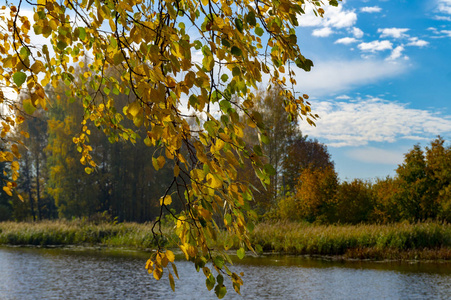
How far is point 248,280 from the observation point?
9.46 m

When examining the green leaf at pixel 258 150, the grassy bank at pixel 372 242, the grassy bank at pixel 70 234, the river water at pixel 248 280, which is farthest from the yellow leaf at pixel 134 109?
the grassy bank at pixel 70 234

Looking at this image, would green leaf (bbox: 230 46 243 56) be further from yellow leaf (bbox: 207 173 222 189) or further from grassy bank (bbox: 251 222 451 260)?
grassy bank (bbox: 251 222 451 260)

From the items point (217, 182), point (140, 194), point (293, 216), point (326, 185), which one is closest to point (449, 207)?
point (326, 185)

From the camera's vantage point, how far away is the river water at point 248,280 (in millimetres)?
8125

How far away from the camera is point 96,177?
93.7 feet

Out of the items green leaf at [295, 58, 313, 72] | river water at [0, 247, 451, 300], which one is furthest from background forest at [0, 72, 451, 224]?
green leaf at [295, 58, 313, 72]

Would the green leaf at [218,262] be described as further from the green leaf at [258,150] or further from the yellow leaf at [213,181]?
the green leaf at [258,150]

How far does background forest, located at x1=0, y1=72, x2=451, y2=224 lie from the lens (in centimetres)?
1711

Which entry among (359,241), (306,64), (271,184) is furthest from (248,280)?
(271,184)

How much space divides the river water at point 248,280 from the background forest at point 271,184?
5213mm

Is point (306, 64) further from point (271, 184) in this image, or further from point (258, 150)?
point (271, 184)

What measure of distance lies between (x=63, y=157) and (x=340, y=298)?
22.8 meters

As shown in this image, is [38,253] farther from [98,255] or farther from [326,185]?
[326,185]

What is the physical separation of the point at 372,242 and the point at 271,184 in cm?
1160
